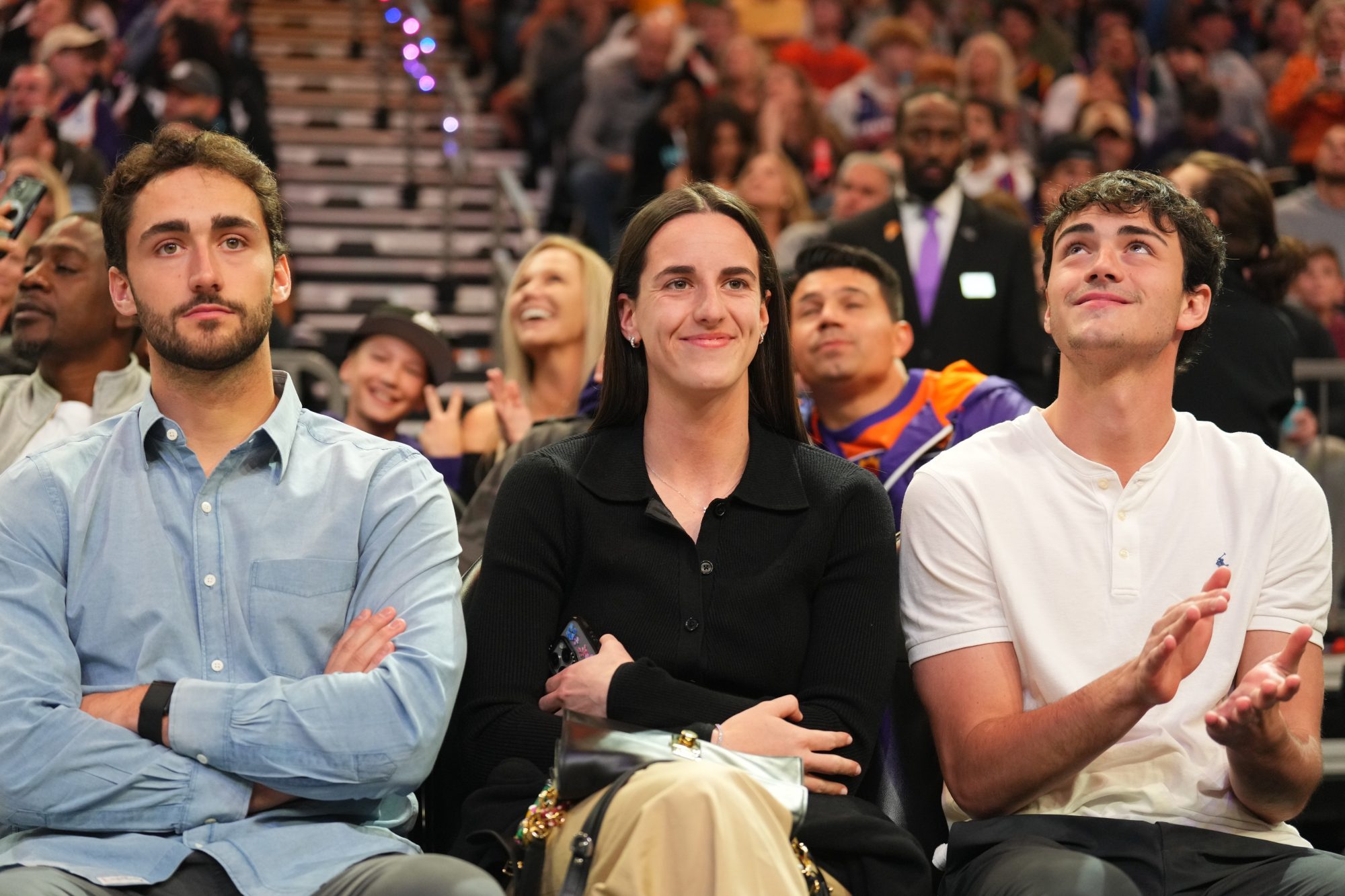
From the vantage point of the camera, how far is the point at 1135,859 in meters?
2.69

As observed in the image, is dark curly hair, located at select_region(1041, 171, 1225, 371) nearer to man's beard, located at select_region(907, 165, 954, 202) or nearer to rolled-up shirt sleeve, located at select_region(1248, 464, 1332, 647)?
rolled-up shirt sleeve, located at select_region(1248, 464, 1332, 647)

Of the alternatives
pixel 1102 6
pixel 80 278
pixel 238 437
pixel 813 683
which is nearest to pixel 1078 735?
pixel 813 683

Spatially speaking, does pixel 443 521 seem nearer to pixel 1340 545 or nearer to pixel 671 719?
pixel 671 719

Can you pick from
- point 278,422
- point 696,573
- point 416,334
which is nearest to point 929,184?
point 416,334

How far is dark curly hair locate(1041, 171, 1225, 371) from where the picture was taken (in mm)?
3062

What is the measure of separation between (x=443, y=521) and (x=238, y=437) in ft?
1.36

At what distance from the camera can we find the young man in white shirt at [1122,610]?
2646 mm

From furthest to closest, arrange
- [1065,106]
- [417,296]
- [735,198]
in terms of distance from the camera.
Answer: [1065,106], [417,296], [735,198]

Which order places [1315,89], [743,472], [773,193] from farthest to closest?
[1315,89] → [773,193] → [743,472]

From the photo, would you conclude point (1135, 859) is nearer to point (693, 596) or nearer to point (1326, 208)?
point (693, 596)

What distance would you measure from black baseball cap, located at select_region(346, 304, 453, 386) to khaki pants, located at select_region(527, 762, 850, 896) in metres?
2.88

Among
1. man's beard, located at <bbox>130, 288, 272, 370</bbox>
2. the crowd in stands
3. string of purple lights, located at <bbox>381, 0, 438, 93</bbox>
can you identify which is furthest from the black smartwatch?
string of purple lights, located at <bbox>381, 0, 438, 93</bbox>

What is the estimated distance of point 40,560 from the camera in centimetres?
268

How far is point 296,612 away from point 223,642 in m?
0.13
